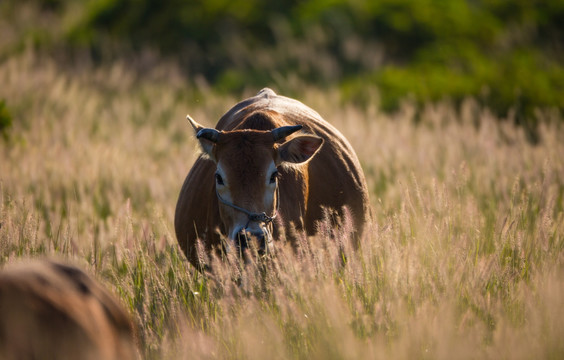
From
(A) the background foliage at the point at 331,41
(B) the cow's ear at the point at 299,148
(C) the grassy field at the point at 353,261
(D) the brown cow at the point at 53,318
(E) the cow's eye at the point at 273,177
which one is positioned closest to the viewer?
(D) the brown cow at the point at 53,318

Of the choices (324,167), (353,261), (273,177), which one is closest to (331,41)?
(324,167)

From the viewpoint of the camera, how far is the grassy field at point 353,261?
11.5ft

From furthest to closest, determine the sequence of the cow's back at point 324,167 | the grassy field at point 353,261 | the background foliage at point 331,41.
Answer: the background foliage at point 331,41 < the cow's back at point 324,167 < the grassy field at point 353,261

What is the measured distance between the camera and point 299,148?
490 cm

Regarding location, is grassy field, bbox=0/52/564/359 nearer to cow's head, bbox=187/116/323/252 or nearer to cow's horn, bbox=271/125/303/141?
cow's head, bbox=187/116/323/252

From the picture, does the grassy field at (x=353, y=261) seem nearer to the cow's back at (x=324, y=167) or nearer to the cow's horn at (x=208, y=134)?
the cow's back at (x=324, y=167)

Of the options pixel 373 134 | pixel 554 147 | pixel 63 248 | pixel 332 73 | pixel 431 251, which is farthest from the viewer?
pixel 332 73

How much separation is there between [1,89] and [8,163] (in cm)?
Result: 467

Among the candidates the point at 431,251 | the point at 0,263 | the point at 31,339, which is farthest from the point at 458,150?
the point at 31,339

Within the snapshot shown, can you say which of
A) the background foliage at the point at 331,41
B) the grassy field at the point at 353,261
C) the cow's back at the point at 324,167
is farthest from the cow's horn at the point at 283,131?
the background foliage at the point at 331,41

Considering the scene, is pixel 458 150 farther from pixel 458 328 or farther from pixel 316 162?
pixel 458 328

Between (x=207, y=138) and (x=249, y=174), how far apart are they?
465 millimetres

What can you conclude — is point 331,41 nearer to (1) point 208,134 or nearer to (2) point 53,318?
(1) point 208,134

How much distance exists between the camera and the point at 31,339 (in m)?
2.51
